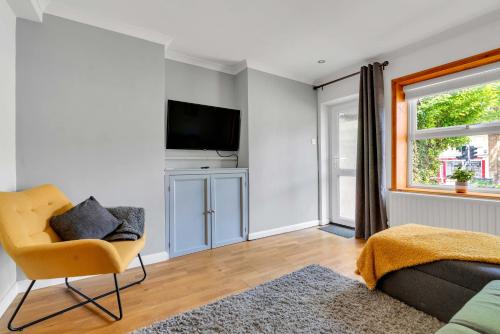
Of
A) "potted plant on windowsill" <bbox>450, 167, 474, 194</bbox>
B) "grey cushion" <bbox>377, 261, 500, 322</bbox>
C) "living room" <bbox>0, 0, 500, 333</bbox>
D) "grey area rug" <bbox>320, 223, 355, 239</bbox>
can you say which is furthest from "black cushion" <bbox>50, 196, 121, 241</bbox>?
"potted plant on windowsill" <bbox>450, 167, 474, 194</bbox>

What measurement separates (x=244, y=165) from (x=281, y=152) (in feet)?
2.02

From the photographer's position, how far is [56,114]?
7.03ft

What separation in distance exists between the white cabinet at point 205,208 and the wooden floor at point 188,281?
0.15m

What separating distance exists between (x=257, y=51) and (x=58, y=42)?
1976 mm

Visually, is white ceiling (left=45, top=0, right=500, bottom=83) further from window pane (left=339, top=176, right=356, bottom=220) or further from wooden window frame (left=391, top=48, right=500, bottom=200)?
window pane (left=339, top=176, right=356, bottom=220)

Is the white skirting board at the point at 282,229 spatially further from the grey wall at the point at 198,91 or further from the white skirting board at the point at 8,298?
the white skirting board at the point at 8,298

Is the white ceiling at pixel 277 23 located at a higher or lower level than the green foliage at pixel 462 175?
higher

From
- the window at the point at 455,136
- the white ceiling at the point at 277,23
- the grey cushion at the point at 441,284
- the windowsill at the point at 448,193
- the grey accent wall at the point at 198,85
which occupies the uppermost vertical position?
the white ceiling at the point at 277,23

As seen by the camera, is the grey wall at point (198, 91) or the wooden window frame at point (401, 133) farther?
the grey wall at point (198, 91)

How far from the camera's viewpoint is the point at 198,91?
3.21 m

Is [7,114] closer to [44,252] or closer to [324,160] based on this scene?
[44,252]

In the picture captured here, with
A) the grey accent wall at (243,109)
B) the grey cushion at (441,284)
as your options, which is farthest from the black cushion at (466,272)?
the grey accent wall at (243,109)

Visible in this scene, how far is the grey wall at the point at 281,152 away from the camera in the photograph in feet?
11.0

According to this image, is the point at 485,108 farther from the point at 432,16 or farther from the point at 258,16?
the point at 258,16
